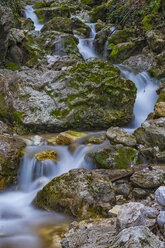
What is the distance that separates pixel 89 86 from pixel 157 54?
283 inches

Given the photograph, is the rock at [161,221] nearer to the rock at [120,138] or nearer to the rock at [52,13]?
the rock at [120,138]

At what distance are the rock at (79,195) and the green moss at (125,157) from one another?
0.90 m

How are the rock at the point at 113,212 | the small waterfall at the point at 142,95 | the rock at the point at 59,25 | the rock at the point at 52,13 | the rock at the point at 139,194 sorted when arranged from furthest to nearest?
1. the rock at the point at 52,13
2. the rock at the point at 59,25
3. the small waterfall at the point at 142,95
4. the rock at the point at 139,194
5. the rock at the point at 113,212

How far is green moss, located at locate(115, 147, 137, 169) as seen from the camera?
469 centimetres

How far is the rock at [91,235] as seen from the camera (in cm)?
221

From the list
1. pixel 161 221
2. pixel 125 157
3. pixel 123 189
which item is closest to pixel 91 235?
pixel 161 221

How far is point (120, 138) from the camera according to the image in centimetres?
530

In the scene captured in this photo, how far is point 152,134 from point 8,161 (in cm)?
353

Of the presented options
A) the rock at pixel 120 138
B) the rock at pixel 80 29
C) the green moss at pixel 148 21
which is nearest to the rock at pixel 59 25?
the rock at pixel 80 29

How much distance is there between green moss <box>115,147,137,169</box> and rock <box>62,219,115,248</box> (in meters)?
1.75

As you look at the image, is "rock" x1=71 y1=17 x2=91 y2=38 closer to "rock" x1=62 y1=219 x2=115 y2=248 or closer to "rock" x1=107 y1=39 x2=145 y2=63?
"rock" x1=107 y1=39 x2=145 y2=63

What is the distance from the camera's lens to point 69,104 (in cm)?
723

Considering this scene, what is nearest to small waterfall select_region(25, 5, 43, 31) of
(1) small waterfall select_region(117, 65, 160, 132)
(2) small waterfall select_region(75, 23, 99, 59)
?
(2) small waterfall select_region(75, 23, 99, 59)

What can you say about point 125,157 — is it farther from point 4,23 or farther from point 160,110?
point 4,23
